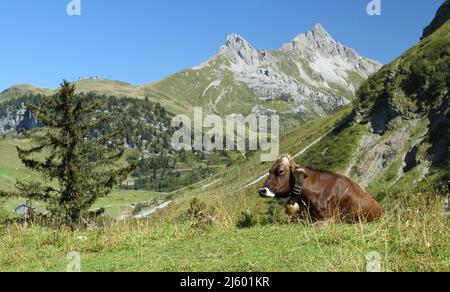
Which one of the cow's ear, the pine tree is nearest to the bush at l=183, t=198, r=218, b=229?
the cow's ear

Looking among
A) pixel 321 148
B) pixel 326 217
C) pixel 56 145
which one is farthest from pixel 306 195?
pixel 321 148

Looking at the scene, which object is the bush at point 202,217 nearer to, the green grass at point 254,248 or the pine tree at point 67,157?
the green grass at point 254,248

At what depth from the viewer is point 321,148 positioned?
149 m

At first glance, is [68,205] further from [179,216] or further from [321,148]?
[321,148]

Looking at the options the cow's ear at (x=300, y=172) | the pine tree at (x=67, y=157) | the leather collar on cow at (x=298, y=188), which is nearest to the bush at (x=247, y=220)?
the leather collar on cow at (x=298, y=188)

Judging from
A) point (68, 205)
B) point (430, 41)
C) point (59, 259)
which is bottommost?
point (68, 205)

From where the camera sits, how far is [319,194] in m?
12.7

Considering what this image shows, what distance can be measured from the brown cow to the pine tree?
37.3 metres

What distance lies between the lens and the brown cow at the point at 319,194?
12.6 metres

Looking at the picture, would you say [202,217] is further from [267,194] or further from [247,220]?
[267,194]

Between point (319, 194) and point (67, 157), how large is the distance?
41487 millimetres

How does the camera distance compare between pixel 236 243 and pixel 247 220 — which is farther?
pixel 247 220

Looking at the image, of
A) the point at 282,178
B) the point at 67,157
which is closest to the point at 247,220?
the point at 282,178
